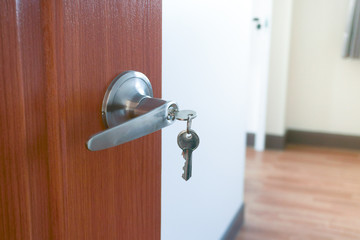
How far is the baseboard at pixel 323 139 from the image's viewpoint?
8.53 feet

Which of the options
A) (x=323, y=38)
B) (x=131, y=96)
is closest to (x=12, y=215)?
(x=131, y=96)

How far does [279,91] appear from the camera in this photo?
255 cm

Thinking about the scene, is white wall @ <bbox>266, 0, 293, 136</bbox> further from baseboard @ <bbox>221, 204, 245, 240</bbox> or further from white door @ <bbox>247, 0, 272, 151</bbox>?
baseboard @ <bbox>221, 204, 245, 240</bbox>

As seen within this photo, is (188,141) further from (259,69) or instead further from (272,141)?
(272,141)

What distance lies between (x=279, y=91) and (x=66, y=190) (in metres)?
2.42

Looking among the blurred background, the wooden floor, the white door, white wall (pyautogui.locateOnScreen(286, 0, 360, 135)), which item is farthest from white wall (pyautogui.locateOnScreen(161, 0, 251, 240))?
white wall (pyautogui.locateOnScreen(286, 0, 360, 135))

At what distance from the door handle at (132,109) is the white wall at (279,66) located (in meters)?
2.30

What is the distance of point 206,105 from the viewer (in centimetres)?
93

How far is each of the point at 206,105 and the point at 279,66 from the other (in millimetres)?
1731

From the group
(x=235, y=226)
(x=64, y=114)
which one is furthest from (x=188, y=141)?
(x=235, y=226)

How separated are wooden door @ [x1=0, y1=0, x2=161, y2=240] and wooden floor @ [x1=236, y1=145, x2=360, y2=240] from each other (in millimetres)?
1186

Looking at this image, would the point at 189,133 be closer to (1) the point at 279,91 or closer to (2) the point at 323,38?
(1) the point at 279,91

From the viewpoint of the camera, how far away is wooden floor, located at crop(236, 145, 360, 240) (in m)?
1.45

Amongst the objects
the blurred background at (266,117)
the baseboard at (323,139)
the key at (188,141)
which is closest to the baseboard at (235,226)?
the blurred background at (266,117)
